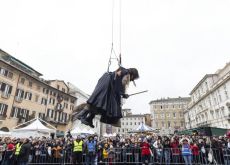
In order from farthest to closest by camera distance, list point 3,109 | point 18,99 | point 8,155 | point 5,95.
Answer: point 18,99
point 5,95
point 3,109
point 8,155

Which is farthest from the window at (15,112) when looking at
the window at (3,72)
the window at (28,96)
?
the window at (3,72)

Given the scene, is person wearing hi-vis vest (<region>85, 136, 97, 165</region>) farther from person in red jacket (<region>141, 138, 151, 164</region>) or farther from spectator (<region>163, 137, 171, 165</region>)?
spectator (<region>163, 137, 171, 165</region>)

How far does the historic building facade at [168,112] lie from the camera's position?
259 feet

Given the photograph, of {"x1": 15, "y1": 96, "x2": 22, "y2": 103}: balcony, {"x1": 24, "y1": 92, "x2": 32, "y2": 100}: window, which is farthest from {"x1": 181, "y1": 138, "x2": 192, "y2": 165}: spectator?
{"x1": 24, "y1": 92, "x2": 32, "y2": 100}: window

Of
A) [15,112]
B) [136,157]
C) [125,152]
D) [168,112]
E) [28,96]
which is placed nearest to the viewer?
[136,157]

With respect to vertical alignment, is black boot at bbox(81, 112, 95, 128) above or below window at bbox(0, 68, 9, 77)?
below

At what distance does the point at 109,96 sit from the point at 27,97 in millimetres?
31890

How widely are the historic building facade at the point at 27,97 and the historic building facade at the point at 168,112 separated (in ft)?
152

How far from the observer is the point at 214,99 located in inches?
1658

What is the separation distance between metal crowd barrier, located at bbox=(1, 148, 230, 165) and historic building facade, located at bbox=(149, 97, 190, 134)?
70.0 m

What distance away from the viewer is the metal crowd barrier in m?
10.4

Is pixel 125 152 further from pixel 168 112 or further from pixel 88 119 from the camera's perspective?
pixel 168 112

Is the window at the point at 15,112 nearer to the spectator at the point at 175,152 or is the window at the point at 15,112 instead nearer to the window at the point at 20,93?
the window at the point at 20,93

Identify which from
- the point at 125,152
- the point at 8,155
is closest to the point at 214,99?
the point at 125,152
